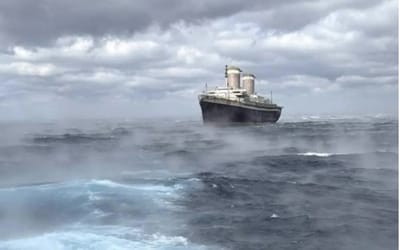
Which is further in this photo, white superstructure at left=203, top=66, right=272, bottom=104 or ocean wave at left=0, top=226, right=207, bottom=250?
white superstructure at left=203, top=66, right=272, bottom=104

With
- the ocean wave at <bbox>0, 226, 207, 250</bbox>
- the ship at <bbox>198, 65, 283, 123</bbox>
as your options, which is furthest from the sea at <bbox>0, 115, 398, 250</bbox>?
the ship at <bbox>198, 65, 283, 123</bbox>

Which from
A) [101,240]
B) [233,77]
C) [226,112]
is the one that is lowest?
[101,240]

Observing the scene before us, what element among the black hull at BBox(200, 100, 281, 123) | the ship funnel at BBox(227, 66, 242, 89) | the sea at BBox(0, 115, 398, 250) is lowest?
the sea at BBox(0, 115, 398, 250)

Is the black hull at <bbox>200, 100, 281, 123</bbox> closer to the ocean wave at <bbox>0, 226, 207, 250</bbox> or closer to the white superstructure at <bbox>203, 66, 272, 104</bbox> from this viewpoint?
the white superstructure at <bbox>203, 66, 272, 104</bbox>

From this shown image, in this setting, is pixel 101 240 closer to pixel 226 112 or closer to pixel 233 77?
pixel 226 112

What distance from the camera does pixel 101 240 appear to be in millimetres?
21859

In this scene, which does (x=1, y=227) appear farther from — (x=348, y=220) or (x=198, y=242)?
(x=348, y=220)

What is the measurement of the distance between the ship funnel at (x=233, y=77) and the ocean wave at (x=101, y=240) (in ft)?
470

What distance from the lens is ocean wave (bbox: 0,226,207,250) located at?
21.0 meters

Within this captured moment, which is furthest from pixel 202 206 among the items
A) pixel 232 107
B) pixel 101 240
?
pixel 232 107

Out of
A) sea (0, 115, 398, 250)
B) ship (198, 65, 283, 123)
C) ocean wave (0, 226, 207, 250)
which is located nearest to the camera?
ocean wave (0, 226, 207, 250)

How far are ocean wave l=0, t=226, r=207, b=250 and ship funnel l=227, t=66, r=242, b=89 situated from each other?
470 ft

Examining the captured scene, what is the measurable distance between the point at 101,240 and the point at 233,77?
149 meters

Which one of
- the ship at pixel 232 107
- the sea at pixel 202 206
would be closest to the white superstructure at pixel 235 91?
the ship at pixel 232 107
